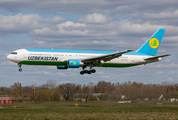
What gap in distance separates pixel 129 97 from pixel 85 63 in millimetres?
102045

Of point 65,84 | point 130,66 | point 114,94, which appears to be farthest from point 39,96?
point 130,66

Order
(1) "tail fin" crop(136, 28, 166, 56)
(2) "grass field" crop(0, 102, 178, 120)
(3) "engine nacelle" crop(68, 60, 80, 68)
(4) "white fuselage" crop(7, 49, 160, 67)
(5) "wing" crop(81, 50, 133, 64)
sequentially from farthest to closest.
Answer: (1) "tail fin" crop(136, 28, 166, 56) → (3) "engine nacelle" crop(68, 60, 80, 68) → (5) "wing" crop(81, 50, 133, 64) → (4) "white fuselage" crop(7, 49, 160, 67) → (2) "grass field" crop(0, 102, 178, 120)

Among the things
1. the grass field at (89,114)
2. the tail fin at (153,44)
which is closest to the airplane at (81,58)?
the tail fin at (153,44)

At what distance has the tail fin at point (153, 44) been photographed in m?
69.9

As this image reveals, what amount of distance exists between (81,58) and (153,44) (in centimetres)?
2288

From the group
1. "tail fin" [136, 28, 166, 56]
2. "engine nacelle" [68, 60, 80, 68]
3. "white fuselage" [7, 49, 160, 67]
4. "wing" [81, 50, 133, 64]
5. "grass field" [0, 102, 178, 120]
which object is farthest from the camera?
"tail fin" [136, 28, 166, 56]

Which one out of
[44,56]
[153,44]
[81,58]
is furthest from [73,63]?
[153,44]

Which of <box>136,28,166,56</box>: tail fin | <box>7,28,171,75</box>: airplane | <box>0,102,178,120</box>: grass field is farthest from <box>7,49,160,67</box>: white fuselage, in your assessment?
<box>136,28,166,56</box>: tail fin

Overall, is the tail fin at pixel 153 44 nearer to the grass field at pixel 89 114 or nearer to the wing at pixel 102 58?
the wing at pixel 102 58

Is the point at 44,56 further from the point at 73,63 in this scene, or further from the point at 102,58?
the point at 102,58

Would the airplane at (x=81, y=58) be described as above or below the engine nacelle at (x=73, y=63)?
above

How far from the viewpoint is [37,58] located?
5678 centimetres

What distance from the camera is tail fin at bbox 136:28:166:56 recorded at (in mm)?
69938

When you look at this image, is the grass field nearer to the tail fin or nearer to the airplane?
the airplane
